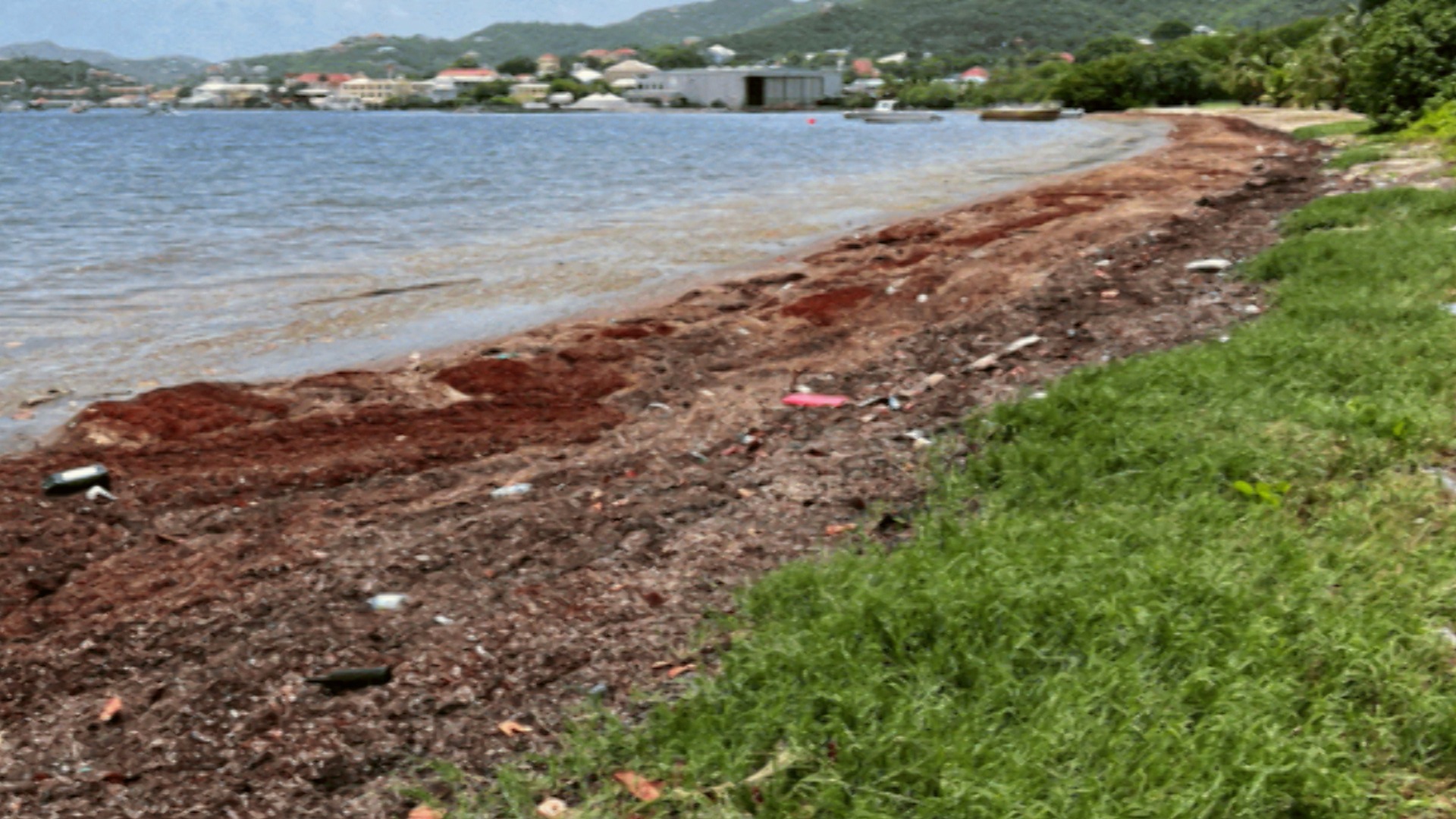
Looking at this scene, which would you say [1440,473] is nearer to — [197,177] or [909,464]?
[909,464]

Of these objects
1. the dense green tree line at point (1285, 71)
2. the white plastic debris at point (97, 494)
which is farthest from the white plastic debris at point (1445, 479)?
the dense green tree line at point (1285, 71)

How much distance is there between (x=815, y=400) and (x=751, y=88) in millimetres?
148778

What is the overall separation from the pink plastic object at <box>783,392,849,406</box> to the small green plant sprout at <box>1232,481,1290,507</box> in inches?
118

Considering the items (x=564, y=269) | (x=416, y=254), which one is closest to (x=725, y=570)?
(x=564, y=269)

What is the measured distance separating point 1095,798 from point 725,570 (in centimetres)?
201

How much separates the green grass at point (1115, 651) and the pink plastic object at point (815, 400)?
2015 mm

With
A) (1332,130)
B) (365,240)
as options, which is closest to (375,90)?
(1332,130)

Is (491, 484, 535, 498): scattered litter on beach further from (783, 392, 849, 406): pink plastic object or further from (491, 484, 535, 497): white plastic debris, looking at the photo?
(783, 392, 849, 406): pink plastic object

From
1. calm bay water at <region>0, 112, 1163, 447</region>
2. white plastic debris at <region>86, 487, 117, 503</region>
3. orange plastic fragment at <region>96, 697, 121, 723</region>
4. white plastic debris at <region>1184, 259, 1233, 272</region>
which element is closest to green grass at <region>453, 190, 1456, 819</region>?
orange plastic fragment at <region>96, 697, 121, 723</region>

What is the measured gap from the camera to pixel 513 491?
603 cm

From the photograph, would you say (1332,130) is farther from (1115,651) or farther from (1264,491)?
(1115,651)

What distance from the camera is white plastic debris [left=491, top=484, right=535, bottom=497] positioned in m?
5.98

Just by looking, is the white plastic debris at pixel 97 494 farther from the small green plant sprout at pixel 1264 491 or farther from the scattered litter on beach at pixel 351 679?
the small green plant sprout at pixel 1264 491

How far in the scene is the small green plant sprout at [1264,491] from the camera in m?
4.68
